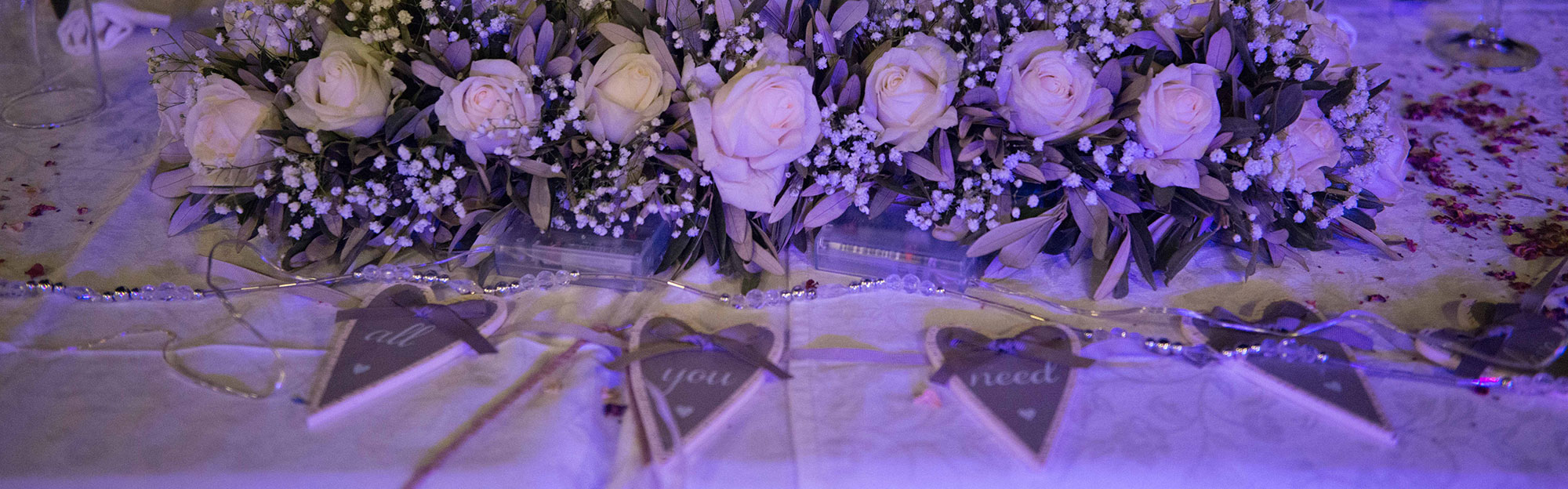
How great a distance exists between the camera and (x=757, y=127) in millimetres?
1140

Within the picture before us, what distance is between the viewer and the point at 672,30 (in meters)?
1.24

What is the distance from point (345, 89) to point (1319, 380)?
1.21m

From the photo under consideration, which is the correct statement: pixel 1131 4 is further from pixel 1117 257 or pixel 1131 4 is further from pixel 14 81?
pixel 14 81

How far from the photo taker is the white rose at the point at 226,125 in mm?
1229

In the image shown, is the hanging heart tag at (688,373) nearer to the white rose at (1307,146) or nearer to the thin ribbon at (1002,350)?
the thin ribbon at (1002,350)

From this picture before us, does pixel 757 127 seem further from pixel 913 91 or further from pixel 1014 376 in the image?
pixel 1014 376

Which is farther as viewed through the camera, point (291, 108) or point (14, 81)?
point (14, 81)

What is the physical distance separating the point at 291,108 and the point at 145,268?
0.41 m

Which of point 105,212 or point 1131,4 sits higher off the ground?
point 1131,4

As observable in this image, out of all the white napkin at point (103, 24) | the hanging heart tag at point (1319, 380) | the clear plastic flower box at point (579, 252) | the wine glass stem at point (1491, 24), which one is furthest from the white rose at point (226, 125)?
the wine glass stem at point (1491, 24)

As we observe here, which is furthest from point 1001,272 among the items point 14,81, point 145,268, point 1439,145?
point 14,81

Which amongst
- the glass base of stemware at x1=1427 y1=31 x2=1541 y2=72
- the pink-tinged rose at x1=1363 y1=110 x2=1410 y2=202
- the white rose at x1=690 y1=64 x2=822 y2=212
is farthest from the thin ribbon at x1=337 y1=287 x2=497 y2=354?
the glass base of stemware at x1=1427 y1=31 x2=1541 y2=72

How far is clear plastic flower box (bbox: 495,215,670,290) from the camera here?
133 cm

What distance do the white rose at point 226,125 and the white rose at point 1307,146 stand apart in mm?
1311
